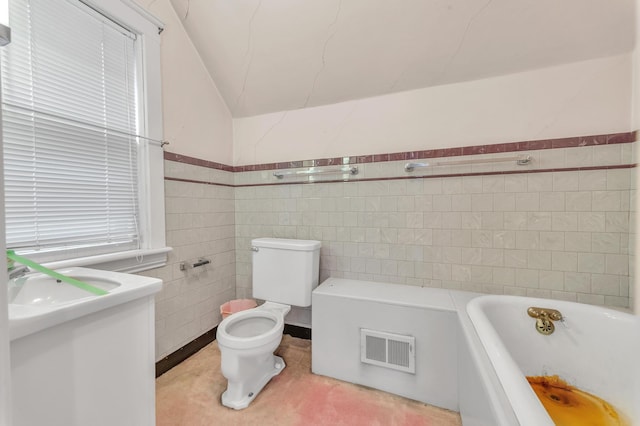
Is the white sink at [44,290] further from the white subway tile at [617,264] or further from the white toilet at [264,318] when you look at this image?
the white subway tile at [617,264]

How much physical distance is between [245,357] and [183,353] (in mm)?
740

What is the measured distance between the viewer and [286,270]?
1.89m

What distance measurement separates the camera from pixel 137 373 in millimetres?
977

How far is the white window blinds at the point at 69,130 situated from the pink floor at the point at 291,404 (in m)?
0.92

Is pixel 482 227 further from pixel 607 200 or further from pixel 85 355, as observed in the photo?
pixel 85 355

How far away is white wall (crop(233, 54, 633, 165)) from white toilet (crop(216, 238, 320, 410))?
2.62 ft

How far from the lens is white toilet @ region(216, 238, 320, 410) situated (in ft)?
4.68

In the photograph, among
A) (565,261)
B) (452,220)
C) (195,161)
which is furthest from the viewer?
(195,161)

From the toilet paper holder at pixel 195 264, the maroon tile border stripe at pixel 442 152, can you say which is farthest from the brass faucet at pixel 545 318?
the toilet paper holder at pixel 195 264

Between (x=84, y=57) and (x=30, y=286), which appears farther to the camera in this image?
(x=84, y=57)

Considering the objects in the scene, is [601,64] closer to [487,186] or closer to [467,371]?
[487,186]

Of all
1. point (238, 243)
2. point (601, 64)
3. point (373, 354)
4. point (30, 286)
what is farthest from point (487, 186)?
point (30, 286)

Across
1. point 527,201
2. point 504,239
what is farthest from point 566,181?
point 504,239

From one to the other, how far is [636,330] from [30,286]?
8.16 ft
